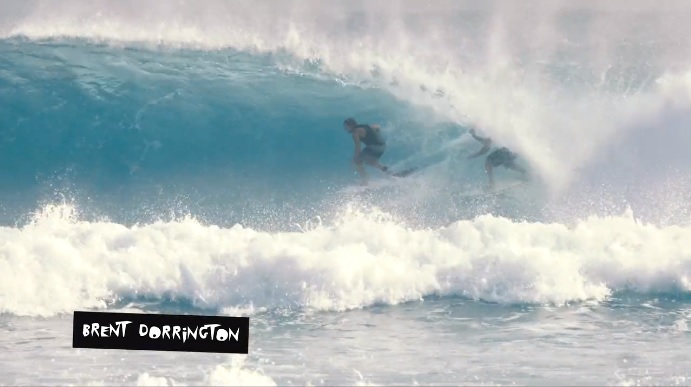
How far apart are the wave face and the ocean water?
0.03 metres

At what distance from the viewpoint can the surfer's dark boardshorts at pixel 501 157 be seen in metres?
9.35

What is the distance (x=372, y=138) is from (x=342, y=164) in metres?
0.51

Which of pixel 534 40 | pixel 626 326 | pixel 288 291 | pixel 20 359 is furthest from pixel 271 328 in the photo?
pixel 534 40

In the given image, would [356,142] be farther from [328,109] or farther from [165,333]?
[165,333]

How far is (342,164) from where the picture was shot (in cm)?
982

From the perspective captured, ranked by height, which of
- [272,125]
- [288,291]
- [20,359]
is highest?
[272,125]

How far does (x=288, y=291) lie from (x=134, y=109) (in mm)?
4584

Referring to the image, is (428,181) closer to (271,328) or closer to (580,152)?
(580,152)

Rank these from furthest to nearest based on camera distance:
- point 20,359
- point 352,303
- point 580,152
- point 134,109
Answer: point 134,109, point 580,152, point 352,303, point 20,359

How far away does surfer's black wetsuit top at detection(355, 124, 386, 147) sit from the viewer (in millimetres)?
9422

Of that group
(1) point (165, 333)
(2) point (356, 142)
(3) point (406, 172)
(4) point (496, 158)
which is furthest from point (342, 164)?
(1) point (165, 333)

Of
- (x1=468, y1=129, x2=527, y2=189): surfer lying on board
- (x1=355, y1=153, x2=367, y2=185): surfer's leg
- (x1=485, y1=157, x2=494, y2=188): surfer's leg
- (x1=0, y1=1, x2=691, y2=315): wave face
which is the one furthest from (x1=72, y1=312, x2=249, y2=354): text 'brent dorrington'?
(x1=468, y1=129, x2=527, y2=189): surfer lying on board

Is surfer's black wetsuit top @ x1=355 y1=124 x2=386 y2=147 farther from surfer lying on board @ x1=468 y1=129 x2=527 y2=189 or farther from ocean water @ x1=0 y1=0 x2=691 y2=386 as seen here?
surfer lying on board @ x1=468 y1=129 x2=527 y2=189

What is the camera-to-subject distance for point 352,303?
20.6 ft
